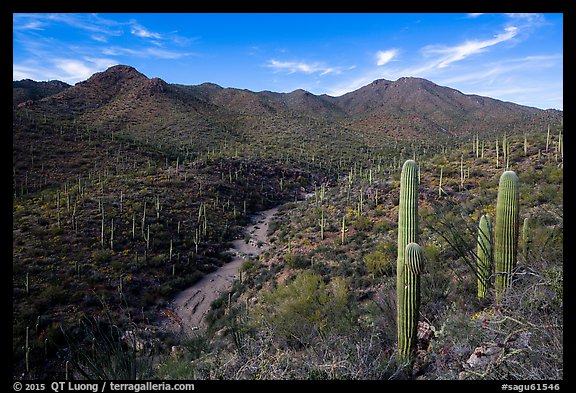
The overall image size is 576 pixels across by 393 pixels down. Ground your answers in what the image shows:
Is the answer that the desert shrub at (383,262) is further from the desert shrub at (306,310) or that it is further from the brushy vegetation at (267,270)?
the desert shrub at (306,310)

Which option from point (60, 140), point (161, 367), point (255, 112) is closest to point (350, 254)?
point (161, 367)

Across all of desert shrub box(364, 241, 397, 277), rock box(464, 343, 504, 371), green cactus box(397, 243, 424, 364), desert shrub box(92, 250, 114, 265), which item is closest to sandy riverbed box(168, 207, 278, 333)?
desert shrub box(92, 250, 114, 265)

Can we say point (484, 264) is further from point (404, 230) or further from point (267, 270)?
point (267, 270)

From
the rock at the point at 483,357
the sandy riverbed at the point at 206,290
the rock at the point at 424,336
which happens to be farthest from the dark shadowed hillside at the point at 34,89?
the rock at the point at 483,357

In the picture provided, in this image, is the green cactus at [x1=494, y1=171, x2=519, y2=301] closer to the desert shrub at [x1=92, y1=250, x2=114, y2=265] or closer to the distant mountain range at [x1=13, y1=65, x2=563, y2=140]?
the desert shrub at [x1=92, y1=250, x2=114, y2=265]

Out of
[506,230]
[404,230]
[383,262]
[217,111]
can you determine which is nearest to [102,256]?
[383,262]
